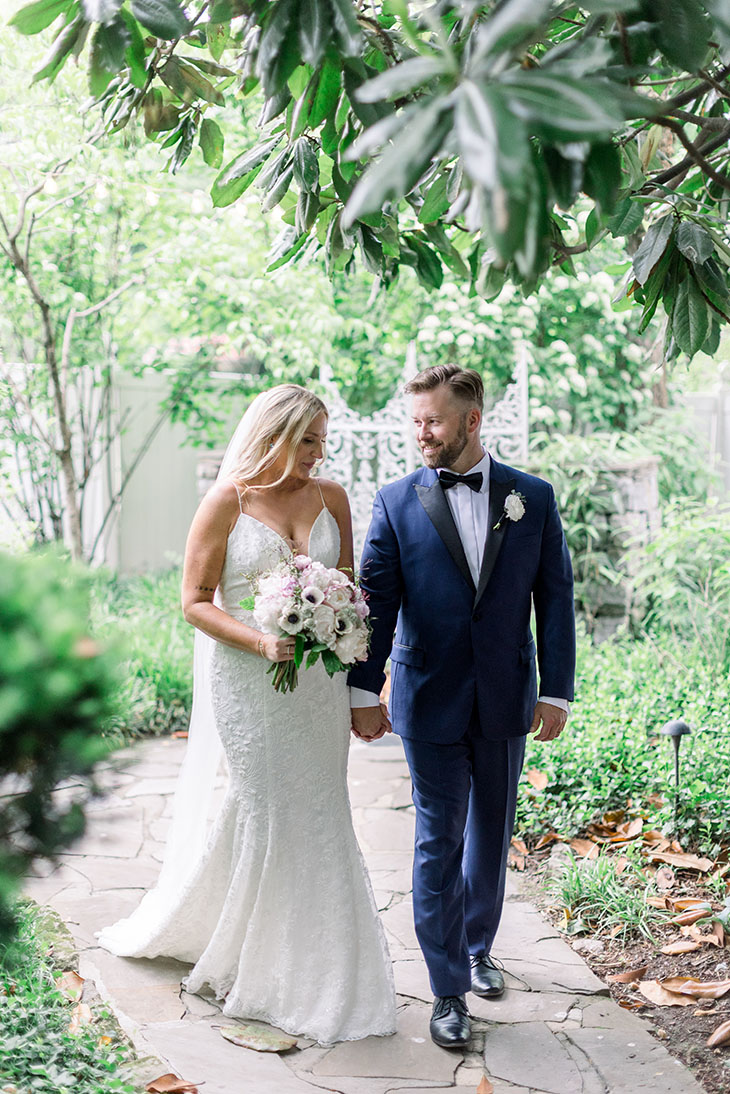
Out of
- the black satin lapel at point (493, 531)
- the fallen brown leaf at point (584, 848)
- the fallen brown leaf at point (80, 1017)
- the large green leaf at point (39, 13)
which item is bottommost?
the fallen brown leaf at point (584, 848)

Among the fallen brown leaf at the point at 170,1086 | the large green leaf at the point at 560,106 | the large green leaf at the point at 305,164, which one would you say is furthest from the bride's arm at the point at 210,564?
the large green leaf at the point at 560,106

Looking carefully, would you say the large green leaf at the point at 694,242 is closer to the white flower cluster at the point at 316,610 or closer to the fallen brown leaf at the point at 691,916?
the white flower cluster at the point at 316,610

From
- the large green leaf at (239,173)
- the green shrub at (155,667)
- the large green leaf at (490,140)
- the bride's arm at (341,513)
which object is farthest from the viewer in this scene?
the green shrub at (155,667)

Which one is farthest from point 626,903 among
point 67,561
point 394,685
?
point 67,561

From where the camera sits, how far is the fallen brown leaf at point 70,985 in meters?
3.17

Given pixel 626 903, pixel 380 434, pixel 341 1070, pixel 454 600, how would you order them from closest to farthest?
1. pixel 341 1070
2. pixel 454 600
3. pixel 626 903
4. pixel 380 434

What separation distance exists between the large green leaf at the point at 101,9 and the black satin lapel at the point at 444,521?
1749mm

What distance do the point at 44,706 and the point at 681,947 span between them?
2972mm

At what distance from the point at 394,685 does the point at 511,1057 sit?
1113 mm

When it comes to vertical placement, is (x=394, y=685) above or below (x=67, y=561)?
below

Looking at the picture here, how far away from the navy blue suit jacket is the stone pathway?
0.87 m

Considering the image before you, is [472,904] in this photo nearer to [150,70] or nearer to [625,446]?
[150,70]

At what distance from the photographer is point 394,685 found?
338cm

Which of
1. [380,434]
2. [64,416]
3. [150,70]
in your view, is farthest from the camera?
[380,434]
